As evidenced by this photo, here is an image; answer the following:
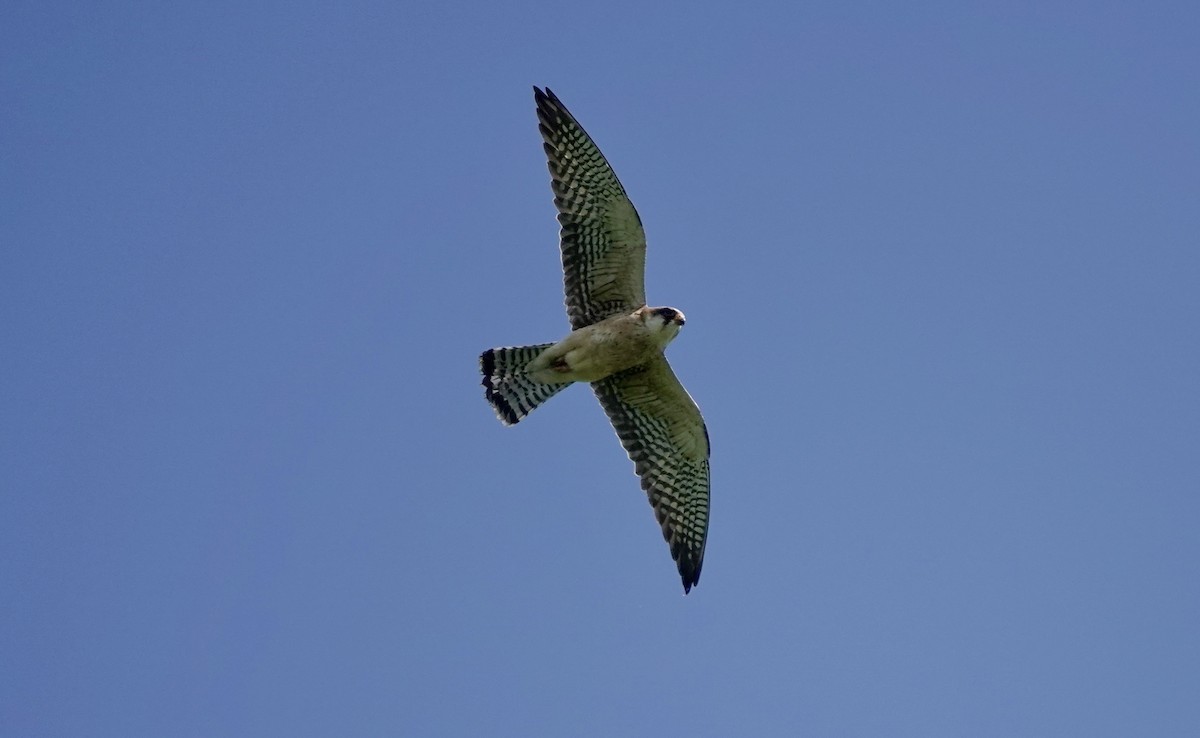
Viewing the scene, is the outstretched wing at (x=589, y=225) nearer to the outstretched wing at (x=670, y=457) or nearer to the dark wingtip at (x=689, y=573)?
the outstretched wing at (x=670, y=457)

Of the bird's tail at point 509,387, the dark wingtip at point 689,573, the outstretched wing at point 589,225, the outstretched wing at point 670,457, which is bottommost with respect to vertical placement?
the dark wingtip at point 689,573

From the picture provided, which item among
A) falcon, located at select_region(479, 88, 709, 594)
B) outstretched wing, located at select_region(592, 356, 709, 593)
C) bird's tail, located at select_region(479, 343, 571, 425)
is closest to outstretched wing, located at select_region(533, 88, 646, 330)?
falcon, located at select_region(479, 88, 709, 594)

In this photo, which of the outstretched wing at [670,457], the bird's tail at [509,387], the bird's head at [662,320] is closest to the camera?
the bird's head at [662,320]

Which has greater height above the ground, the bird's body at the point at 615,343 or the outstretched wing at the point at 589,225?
the outstretched wing at the point at 589,225

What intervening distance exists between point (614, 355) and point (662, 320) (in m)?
0.46

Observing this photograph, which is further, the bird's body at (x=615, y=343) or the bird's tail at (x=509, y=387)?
the bird's tail at (x=509, y=387)

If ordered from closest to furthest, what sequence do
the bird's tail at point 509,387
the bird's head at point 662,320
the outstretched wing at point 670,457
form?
the bird's head at point 662,320 → the bird's tail at point 509,387 → the outstretched wing at point 670,457

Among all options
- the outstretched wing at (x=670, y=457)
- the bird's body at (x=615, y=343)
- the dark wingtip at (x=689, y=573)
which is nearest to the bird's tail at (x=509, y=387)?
the bird's body at (x=615, y=343)

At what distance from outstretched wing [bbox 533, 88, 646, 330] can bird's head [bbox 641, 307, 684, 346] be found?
0.36 meters

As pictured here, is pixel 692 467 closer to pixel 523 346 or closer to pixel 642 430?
pixel 642 430

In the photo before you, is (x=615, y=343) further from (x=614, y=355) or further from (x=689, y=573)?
(x=689, y=573)

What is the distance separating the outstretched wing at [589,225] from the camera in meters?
10.4

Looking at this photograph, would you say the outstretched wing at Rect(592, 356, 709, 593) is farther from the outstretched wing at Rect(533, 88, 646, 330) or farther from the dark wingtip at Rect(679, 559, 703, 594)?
the outstretched wing at Rect(533, 88, 646, 330)

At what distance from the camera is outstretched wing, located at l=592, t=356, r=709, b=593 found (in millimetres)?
11000
